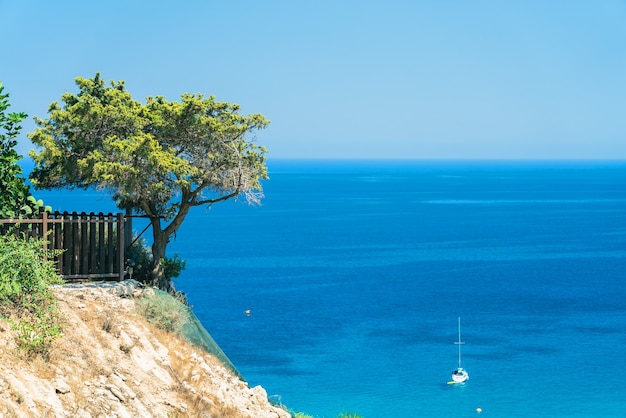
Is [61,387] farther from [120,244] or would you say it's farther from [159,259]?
[159,259]

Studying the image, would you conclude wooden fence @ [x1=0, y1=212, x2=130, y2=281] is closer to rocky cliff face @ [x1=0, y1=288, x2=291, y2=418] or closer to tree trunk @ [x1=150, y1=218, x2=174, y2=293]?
rocky cliff face @ [x1=0, y1=288, x2=291, y2=418]

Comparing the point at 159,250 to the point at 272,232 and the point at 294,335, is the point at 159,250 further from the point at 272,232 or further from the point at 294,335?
the point at 272,232

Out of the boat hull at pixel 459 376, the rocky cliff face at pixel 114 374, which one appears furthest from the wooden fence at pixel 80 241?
the boat hull at pixel 459 376

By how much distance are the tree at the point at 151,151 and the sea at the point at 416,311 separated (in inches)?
263

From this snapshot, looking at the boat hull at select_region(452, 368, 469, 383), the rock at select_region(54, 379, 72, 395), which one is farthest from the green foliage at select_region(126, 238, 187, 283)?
the boat hull at select_region(452, 368, 469, 383)

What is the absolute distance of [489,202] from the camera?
183 m

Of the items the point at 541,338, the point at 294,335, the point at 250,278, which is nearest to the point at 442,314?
the point at 541,338

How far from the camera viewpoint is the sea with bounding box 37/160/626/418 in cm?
5144

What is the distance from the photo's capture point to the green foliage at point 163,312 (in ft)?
63.3

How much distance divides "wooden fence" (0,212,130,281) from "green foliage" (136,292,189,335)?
5.28ft

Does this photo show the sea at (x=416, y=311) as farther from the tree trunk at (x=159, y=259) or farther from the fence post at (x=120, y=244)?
the fence post at (x=120, y=244)

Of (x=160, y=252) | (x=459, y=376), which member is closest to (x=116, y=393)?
(x=160, y=252)

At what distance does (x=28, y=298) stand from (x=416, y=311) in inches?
2348

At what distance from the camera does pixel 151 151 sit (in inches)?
950
